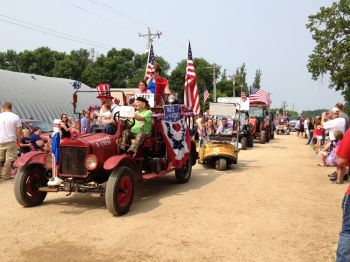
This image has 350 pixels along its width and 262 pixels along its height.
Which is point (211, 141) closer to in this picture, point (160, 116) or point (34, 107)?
point (160, 116)

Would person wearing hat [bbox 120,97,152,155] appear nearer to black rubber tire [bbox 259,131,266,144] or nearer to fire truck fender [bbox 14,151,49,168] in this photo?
fire truck fender [bbox 14,151,49,168]

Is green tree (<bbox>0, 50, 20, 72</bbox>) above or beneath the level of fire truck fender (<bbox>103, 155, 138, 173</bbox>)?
above

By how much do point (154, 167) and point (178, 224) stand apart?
2.19 metres

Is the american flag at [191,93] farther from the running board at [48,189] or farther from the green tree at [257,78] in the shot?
the green tree at [257,78]

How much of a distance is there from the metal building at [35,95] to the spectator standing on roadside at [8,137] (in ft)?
39.9

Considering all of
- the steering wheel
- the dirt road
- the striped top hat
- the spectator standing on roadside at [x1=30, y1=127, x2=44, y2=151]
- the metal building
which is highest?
the metal building

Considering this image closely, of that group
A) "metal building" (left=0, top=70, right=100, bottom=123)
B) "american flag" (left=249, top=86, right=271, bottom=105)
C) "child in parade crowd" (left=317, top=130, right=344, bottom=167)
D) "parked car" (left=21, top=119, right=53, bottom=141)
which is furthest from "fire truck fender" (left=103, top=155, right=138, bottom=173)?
"american flag" (left=249, top=86, right=271, bottom=105)

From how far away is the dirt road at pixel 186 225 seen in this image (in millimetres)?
4941

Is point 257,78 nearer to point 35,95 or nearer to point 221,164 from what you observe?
point 35,95

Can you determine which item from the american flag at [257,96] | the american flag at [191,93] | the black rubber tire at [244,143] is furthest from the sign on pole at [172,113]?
the american flag at [257,96]

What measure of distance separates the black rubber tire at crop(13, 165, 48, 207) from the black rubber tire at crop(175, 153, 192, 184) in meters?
3.21

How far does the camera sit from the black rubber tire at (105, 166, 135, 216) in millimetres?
6430

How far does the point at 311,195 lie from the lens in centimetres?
825

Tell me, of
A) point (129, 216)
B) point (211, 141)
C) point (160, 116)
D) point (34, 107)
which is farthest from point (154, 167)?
point (34, 107)
